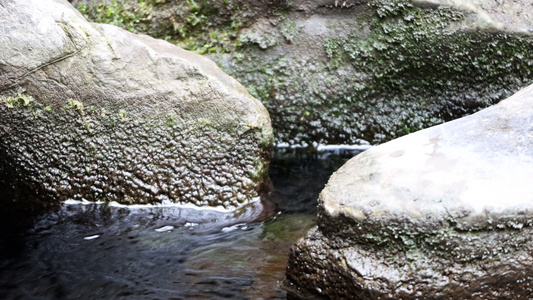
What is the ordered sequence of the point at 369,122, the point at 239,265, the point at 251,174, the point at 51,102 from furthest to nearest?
the point at 369,122
the point at 251,174
the point at 51,102
the point at 239,265

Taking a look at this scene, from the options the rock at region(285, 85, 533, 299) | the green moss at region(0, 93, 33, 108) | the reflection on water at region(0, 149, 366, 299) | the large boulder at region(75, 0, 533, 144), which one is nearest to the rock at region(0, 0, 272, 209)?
the green moss at region(0, 93, 33, 108)

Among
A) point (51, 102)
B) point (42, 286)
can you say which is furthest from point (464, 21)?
point (42, 286)

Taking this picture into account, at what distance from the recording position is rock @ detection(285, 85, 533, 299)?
261cm

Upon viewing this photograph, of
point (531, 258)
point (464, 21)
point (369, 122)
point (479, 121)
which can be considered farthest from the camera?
point (369, 122)

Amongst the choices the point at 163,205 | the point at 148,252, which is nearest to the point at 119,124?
the point at 163,205

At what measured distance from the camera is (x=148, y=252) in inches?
145

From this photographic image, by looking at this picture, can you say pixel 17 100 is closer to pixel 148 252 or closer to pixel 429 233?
pixel 148 252

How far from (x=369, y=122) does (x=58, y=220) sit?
9.88 feet

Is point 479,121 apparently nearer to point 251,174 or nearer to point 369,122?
point 251,174

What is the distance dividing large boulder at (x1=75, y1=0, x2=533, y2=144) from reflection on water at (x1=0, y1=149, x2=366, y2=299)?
1235 millimetres

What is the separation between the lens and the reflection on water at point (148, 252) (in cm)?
321

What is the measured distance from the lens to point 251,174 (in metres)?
4.30

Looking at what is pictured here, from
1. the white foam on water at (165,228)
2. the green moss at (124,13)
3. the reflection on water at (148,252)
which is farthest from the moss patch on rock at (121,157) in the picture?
the green moss at (124,13)

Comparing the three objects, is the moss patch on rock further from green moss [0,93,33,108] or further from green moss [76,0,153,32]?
green moss [76,0,153,32]
